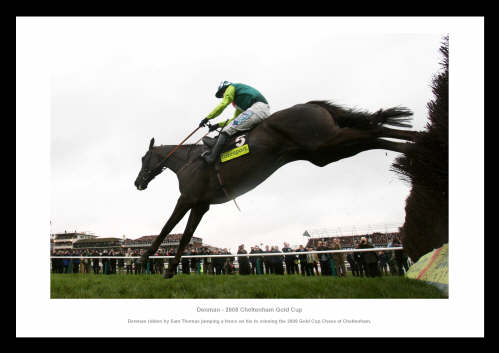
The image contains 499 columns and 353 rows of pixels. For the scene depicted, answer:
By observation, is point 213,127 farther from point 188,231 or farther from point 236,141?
point 188,231

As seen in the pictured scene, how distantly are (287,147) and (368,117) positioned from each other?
1.25 meters

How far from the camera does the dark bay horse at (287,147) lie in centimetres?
427

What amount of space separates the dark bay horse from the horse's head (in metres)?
1.16

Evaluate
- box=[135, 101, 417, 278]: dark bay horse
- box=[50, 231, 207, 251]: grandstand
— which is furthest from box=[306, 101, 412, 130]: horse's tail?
box=[50, 231, 207, 251]: grandstand

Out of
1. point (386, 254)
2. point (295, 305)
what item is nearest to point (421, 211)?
point (295, 305)

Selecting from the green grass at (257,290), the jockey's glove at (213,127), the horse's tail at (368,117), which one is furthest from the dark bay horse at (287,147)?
the green grass at (257,290)

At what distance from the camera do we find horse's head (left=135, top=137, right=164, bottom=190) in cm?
666

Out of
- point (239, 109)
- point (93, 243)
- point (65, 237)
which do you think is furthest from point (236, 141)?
point (93, 243)

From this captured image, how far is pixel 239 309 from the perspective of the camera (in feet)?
13.1

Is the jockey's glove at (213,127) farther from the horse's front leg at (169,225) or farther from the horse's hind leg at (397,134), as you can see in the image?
the horse's hind leg at (397,134)

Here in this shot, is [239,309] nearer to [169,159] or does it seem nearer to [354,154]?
[354,154]

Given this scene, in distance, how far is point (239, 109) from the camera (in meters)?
5.39

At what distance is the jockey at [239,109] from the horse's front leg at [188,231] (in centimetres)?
92

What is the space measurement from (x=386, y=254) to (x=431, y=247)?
665cm
